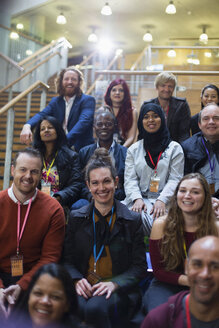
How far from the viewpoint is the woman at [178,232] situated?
2.20m

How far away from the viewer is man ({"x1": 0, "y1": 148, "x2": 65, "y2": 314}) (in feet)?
7.76

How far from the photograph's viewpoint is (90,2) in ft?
35.9

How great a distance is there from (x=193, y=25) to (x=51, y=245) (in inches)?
437

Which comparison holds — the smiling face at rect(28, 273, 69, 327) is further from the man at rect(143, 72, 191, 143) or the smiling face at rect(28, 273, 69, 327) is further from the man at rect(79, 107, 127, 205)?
the man at rect(143, 72, 191, 143)

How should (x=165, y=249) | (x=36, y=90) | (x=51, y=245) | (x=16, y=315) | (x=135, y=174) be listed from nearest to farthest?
(x=16, y=315) < (x=165, y=249) < (x=51, y=245) < (x=135, y=174) < (x=36, y=90)

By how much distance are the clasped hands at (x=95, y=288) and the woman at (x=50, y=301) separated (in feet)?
1.07

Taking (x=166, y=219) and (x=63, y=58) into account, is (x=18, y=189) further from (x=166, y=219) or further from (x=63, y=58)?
(x=63, y=58)

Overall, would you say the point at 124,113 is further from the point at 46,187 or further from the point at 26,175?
the point at 26,175

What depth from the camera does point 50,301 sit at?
1676 millimetres

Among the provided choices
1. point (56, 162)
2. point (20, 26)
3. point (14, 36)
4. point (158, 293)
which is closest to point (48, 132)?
point (56, 162)

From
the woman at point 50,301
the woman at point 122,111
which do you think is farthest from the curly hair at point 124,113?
the woman at point 50,301

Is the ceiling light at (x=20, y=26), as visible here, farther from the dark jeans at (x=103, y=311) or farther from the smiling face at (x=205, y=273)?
the smiling face at (x=205, y=273)

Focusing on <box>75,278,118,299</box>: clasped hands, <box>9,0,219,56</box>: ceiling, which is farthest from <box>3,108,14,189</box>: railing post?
<box>9,0,219,56</box>: ceiling

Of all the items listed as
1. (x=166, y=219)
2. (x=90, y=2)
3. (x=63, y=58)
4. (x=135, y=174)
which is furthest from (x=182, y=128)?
(x=90, y=2)
